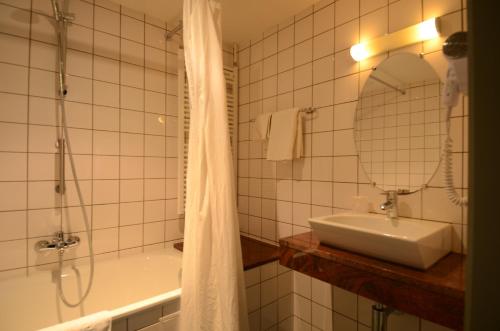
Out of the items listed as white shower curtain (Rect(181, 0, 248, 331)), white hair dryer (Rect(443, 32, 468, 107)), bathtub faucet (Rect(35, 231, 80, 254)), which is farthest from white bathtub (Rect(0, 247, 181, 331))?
white hair dryer (Rect(443, 32, 468, 107))

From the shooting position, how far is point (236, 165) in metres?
2.39

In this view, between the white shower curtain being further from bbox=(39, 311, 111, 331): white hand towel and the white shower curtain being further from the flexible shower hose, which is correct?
the flexible shower hose

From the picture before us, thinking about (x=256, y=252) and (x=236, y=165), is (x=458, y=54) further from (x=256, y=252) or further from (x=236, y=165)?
(x=236, y=165)

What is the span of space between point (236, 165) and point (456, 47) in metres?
1.95

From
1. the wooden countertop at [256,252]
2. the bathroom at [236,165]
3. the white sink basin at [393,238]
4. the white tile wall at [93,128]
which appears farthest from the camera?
the wooden countertop at [256,252]

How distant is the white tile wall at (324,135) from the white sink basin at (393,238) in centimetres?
11

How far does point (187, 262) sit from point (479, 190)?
45.1 inches

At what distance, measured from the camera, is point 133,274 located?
5.97ft

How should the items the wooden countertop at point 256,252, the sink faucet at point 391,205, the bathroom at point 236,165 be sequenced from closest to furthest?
1. the bathroom at point 236,165
2. the sink faucet at point 391,205
3. the wooden countertop at point 256,252

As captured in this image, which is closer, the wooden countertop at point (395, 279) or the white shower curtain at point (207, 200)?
the wooden countertop at point (395, 279)

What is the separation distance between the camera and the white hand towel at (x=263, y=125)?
197cm

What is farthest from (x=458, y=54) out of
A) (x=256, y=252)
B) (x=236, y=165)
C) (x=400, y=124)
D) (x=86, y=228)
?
(x=86, y=228)

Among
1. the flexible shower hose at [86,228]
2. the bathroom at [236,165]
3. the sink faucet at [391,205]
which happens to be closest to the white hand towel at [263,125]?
the bathroom at [236,165]

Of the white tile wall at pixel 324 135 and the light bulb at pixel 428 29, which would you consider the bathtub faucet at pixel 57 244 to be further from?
the light bulb at pixel 428 29
